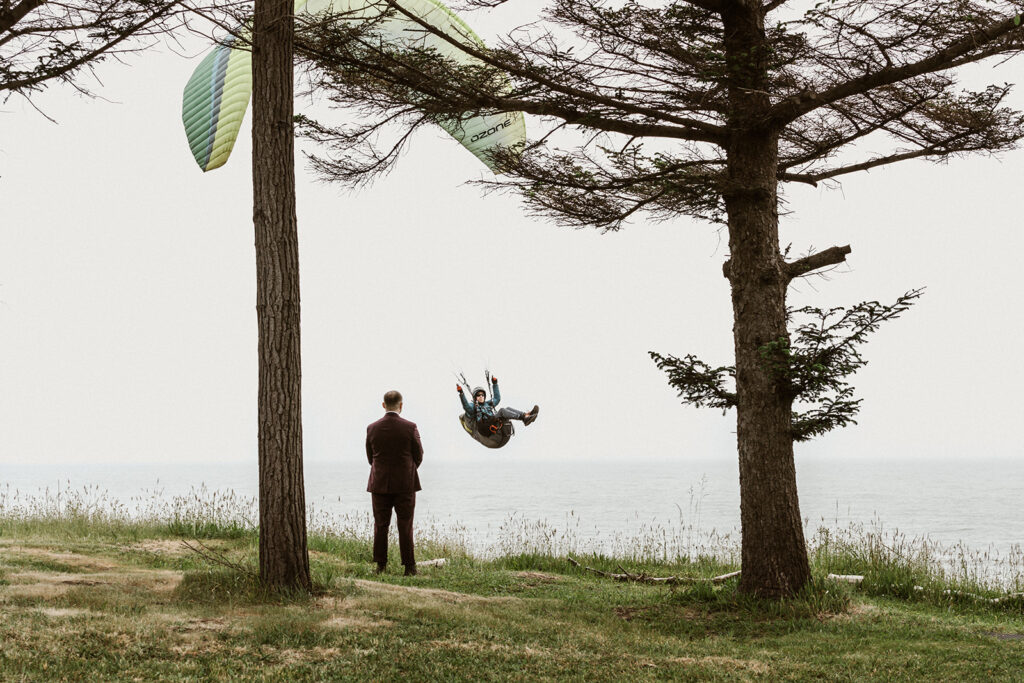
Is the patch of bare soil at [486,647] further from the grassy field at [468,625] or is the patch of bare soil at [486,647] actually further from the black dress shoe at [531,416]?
the black dress shoe at [531,416]

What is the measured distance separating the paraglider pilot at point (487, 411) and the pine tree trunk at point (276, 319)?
14.1 feet

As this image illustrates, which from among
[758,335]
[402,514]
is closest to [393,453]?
[402,514]

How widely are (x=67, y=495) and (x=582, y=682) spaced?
1090 cm

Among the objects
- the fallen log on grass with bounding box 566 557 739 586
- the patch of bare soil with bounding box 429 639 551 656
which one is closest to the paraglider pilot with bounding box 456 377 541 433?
the fallen log on grass with bounding box 566 557 739 586

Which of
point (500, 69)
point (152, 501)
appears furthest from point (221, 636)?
point (152, 501)

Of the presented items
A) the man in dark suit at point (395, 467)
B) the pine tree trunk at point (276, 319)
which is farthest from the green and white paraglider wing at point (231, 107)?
the man in dark suit at point (395, 467)

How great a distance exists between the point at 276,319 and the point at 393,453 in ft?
8.09

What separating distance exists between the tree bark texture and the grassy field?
42cm

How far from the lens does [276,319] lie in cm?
695

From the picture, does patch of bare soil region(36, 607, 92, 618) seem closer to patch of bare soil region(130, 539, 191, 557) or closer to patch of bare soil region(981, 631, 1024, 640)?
patch of bare soil region(130, 539, 191, 557)

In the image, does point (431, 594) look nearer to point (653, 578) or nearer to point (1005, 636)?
point (653, 578)

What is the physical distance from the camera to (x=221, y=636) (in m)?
5.47

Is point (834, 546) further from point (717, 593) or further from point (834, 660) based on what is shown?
point (834, 660)

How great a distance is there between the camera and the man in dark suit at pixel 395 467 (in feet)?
29.1
